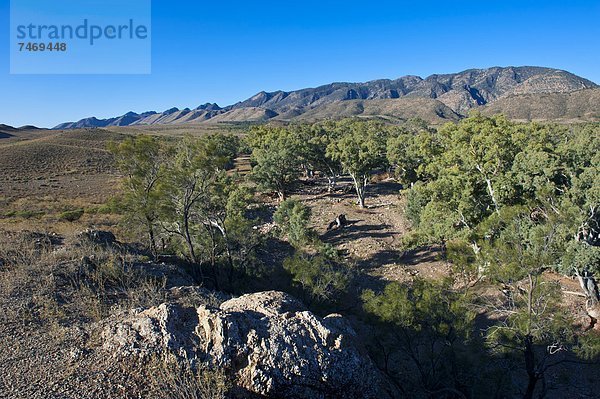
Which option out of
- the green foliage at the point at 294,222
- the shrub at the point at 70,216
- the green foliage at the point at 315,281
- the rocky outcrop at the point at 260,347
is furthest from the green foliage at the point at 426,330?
the shrub at the point at 70,216

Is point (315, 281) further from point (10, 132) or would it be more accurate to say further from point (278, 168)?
point (10, 132)

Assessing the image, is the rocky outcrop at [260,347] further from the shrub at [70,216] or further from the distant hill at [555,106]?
the distant hill at [555,106]

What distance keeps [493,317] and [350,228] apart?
14.2m

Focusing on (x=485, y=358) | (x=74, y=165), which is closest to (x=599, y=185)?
(x=485, y=358)

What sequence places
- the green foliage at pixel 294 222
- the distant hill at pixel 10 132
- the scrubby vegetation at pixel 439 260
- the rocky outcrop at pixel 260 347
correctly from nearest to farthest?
the rocky outcrop at pixel 260 347
the scrubby vegetation at pixel 439 260
the green foliage at pixel 294 222
the distant hill at pixel 10 132

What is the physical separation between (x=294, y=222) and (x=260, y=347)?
60.3 ft

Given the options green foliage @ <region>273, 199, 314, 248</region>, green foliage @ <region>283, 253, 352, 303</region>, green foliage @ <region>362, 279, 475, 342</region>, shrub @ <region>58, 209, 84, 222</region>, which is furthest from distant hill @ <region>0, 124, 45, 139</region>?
green foliage @ <region>362, 279, 475, 342</region>

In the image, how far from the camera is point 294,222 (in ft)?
83.9

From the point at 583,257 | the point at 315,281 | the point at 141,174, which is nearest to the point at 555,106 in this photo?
the point at 583,257

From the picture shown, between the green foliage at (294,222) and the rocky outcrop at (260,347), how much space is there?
17.2 m

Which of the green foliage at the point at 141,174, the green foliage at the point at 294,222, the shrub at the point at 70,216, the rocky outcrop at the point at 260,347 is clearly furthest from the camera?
the shrub at the point at 70,216

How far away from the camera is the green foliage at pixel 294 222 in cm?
2536

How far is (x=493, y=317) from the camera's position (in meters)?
16.6

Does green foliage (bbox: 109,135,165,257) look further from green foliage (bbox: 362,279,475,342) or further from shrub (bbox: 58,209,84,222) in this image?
shrub (bbox: 58,209,84,222)
